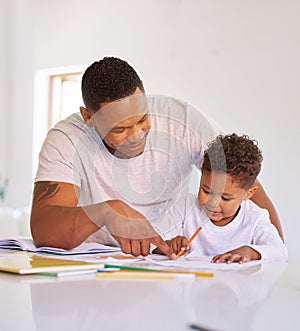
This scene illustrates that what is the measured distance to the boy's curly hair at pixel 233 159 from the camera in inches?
61.4

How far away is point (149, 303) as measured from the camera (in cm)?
67

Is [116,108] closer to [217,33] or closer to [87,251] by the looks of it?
[87,251]

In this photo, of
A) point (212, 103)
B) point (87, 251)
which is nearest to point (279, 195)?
point (212, 103)

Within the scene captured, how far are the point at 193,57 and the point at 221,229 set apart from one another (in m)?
2.60

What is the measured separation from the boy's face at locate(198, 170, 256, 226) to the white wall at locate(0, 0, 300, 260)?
2041 millimetres

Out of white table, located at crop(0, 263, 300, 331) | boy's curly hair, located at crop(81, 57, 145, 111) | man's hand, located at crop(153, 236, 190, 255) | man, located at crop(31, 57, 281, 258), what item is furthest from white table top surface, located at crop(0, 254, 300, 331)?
boy's curly hair, located at crop(81, 57, 145, 111)

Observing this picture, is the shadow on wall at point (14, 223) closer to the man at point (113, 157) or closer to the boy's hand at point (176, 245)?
the man at point (113, 157)

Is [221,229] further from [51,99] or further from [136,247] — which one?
[51,99]

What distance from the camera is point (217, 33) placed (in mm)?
3838

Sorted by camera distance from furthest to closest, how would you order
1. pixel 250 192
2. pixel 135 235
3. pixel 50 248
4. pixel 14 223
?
1. pixel 14 223
2. pixel 250 192
3. pixel 50 248
4. pixel 135 235

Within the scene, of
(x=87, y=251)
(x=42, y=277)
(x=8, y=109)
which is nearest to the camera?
(x=42, y=277)

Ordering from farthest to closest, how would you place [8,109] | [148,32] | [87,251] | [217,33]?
1. [8,109]
2. [148,32]
3. [217,33]
4. [87,251]

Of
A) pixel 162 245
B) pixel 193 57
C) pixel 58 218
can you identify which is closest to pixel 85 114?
pixel 58 218

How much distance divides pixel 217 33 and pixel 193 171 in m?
2.27
